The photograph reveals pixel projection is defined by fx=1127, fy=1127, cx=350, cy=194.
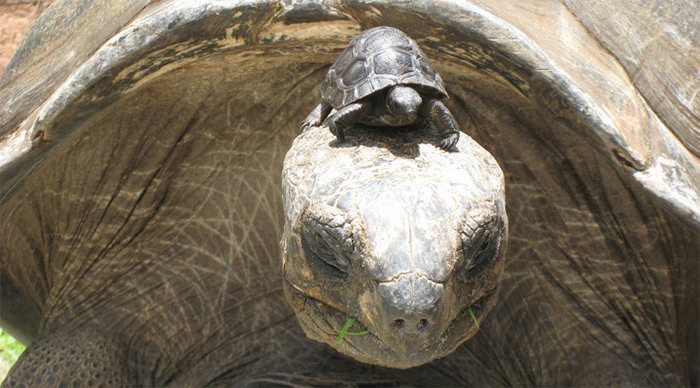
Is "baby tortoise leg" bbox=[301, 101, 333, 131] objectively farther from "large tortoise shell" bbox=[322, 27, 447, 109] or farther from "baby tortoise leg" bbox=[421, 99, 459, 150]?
"baby tortoise leg" bbox=[421, 99, 459, 150]

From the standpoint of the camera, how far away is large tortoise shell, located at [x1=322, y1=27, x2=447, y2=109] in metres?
2.59

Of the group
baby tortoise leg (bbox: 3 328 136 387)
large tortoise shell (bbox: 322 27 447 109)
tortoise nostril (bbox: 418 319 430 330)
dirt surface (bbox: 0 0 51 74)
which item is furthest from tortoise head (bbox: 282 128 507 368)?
dirt surface (bbox: 0 0 51 74)

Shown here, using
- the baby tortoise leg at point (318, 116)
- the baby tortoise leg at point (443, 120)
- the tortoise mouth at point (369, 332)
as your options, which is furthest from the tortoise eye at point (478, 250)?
the baby tortoise leg at point (318, 116)

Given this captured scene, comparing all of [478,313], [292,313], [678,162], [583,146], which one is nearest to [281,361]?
[292,313]

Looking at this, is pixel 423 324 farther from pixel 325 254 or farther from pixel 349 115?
pixel 349 115

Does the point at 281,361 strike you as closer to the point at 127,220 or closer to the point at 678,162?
the point at 127,220

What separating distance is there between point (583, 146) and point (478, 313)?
0.77 m

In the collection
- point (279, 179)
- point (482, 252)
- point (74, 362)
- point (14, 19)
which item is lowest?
point (14, 19)

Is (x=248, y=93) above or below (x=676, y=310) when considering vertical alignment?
above

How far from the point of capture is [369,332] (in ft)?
8.36

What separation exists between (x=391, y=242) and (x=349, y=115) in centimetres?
41

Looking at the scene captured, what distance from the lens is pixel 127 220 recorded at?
355 cm

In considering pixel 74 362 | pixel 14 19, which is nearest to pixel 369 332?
pixel 74 362

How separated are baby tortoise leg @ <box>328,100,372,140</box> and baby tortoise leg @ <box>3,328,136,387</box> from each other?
1.18 m
